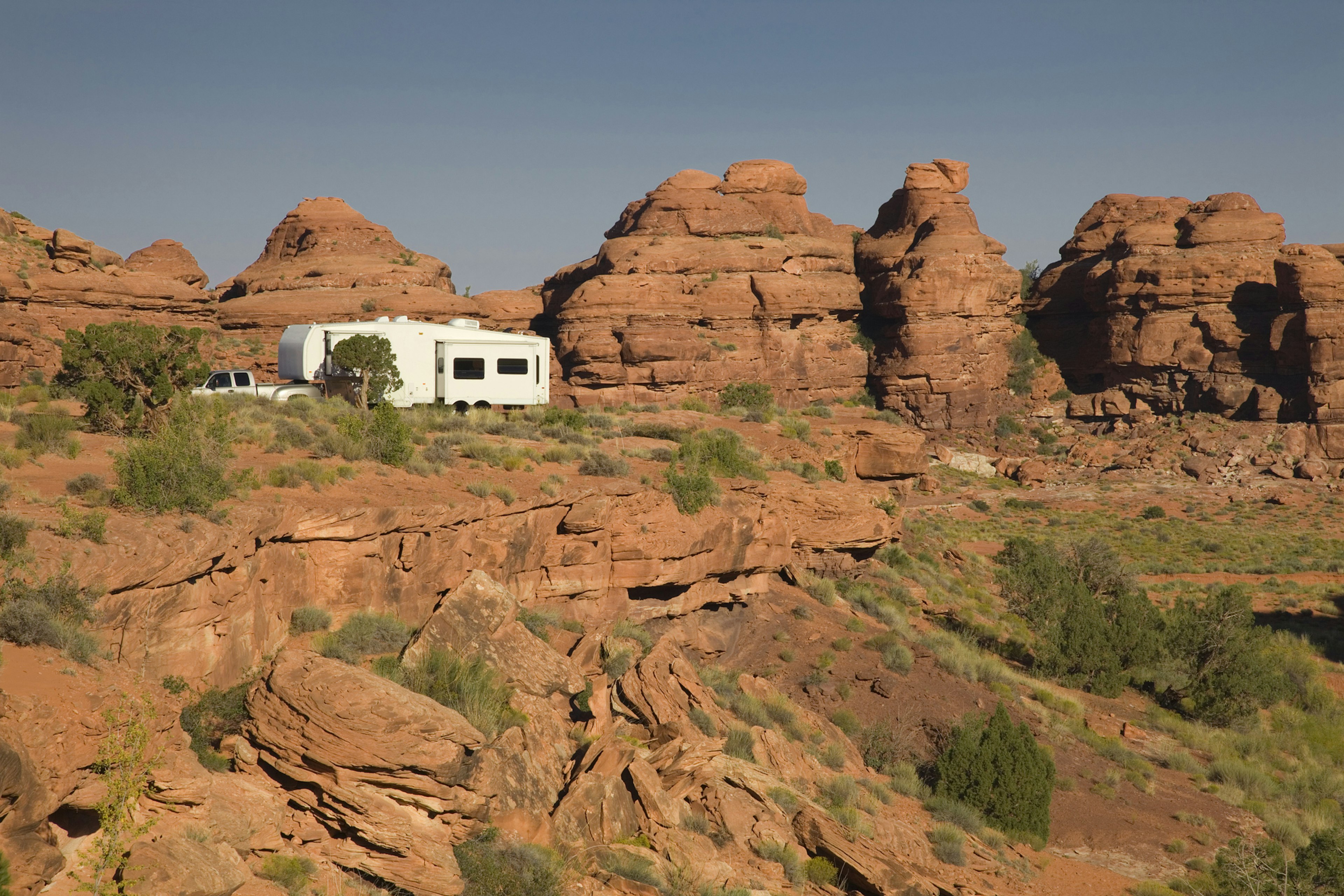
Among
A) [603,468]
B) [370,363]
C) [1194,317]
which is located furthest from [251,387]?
[1194,317]

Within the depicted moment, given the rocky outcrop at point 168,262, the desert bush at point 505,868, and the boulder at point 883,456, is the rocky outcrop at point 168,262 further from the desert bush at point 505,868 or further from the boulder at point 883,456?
the desert bush at point 505,868

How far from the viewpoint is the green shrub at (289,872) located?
8.56 m

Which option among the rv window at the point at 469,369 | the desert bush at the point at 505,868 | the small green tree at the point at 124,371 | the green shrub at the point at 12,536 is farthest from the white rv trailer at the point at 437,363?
the desert bush at the point at 505,868

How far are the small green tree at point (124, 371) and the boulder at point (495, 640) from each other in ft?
23.8

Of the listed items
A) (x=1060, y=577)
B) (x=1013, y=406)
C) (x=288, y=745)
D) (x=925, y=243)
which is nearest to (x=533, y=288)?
(x=925, y=243)

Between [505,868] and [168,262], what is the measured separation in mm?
57328

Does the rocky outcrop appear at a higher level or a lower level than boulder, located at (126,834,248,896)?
higher

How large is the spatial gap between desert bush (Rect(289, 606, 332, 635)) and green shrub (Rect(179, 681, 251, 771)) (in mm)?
1833

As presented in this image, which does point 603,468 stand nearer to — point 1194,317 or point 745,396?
point 745,396

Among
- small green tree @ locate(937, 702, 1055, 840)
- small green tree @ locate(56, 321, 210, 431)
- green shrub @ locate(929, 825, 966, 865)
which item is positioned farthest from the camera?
small green tree @ locate(56, 321, 210, 431)

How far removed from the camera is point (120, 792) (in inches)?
284

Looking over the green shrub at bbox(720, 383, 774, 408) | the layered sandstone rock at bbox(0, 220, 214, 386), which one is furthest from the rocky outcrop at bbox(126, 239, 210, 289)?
the green shrub at bbox(720, 383, 774, 408)

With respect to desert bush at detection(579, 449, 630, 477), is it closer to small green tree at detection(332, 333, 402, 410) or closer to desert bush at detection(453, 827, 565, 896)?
small green tree at detection(332, 333, 402, 410)

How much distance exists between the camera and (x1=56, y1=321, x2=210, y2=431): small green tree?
55.1ft
